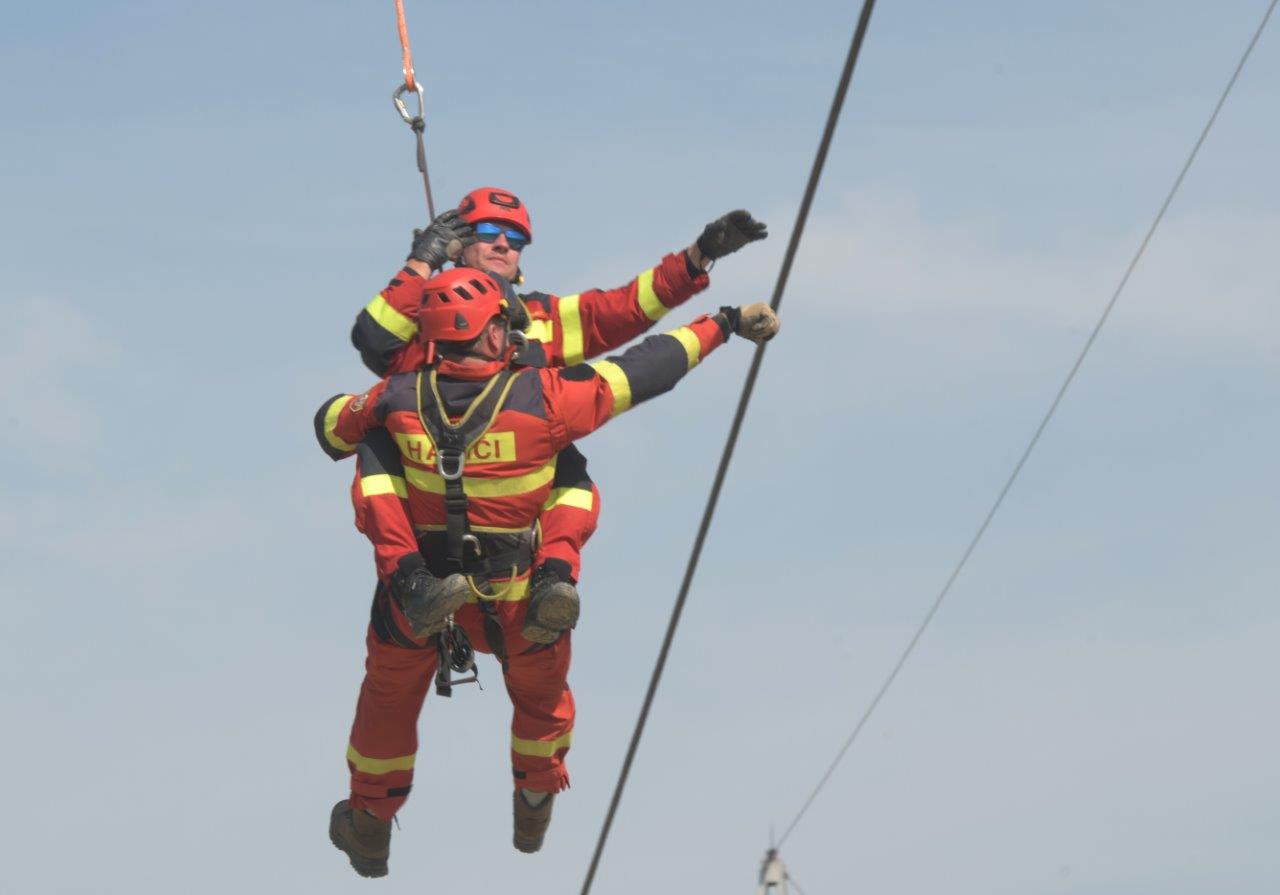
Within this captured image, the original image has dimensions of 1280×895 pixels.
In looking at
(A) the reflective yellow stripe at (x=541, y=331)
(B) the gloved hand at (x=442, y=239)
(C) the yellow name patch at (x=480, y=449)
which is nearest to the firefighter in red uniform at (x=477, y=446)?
(C) the yellow name patch at (x=480, y=449)

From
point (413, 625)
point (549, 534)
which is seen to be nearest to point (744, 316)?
point (549, 534)

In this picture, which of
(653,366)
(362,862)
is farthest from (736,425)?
(362,862)

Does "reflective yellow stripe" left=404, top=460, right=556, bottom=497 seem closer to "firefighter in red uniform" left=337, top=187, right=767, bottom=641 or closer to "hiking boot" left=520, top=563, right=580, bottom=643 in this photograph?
"firefighter in red uniform" left=337, top=187, right=767, bottom=641

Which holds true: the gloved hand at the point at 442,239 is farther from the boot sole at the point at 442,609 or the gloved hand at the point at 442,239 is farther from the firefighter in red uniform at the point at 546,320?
the boot sole at the point at 442,609

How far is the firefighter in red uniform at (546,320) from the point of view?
9867mm

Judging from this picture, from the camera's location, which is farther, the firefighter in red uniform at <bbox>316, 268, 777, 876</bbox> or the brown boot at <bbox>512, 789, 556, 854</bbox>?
the brown boot at <bbox>512, 789, 556, 854</bbox>

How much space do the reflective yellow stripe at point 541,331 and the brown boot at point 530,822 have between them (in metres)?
1.92

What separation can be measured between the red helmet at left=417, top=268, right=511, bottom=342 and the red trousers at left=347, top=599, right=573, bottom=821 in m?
1.08

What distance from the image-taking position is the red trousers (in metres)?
10.1

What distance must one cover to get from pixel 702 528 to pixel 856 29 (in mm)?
2433

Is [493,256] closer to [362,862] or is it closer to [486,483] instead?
[486,483]

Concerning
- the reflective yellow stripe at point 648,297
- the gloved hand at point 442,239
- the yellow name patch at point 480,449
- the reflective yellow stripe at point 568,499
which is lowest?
the yellow name patch at point 480,449

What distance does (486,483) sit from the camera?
9750mm

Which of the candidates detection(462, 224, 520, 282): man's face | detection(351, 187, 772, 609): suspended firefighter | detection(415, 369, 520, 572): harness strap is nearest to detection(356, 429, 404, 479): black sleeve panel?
detection(351, 187, 772, 609): suspended firefighter
